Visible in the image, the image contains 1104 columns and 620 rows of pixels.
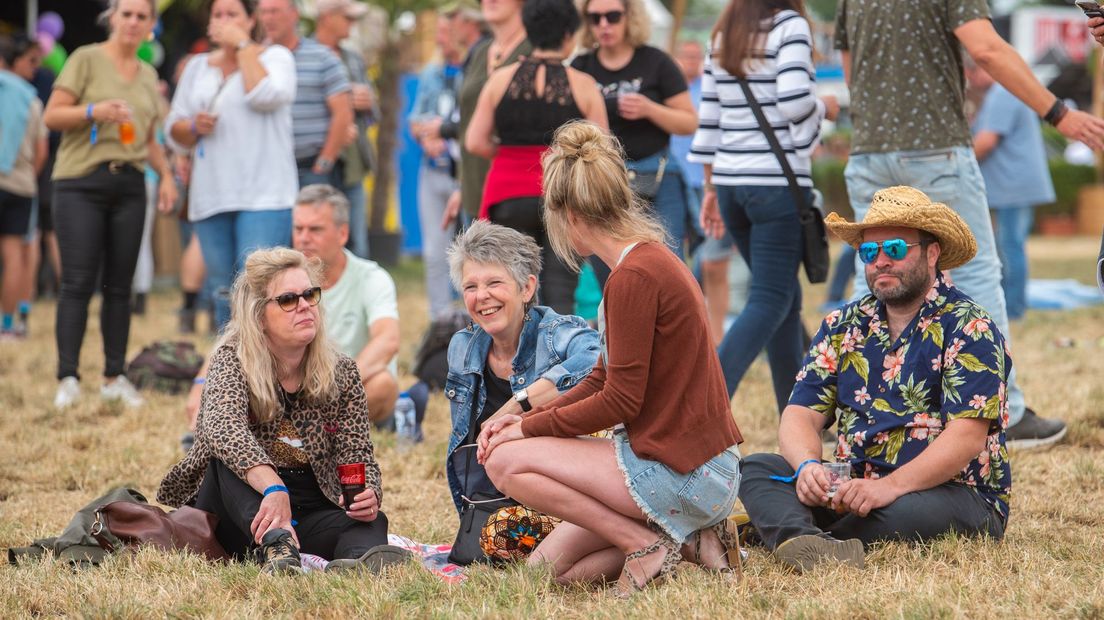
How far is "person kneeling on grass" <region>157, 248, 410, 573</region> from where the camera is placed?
4.09 meters

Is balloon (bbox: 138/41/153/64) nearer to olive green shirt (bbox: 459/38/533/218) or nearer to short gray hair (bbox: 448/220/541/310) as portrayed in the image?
olive green shirt (bbox: 459/38/533/218)

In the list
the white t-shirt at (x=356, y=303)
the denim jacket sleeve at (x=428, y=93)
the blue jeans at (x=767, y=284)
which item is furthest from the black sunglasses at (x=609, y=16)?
the denim jacket sleeve at (x=428, y=93)

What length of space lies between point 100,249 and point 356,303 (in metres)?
1.75

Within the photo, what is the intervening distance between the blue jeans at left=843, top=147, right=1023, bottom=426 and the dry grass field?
0.71 meters

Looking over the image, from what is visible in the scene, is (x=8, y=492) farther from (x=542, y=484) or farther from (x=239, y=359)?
(x=542, y=484)

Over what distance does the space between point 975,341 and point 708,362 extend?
0.90 m

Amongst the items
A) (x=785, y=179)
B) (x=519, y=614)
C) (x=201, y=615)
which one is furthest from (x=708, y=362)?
(x=785, y=179)

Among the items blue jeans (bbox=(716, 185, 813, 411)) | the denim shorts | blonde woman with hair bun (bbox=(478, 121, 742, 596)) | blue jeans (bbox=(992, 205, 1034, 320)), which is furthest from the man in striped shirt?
blue jeans (bbox=(992, 205, 1034, 320))

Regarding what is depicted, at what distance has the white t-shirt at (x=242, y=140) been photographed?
22.3 ft

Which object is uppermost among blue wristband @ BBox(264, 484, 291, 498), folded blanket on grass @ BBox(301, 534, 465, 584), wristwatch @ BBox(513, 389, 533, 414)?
wristwatch @ BBox(513, 389, 533, 414)

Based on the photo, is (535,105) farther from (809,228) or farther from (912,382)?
(912,382)

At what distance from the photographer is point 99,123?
6.78 meters

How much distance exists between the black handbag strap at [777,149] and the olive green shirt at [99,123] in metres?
3.25

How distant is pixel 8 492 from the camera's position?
5.16 metres
